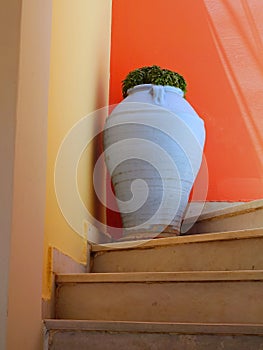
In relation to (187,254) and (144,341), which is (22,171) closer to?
(144,341)

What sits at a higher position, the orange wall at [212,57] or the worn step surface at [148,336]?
the orange wall at [212,57]

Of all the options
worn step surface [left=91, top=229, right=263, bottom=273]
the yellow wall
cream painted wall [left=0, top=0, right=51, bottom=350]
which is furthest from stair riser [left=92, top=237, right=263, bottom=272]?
cream painted wall [left=0, top=0, right=51, bottom=350]

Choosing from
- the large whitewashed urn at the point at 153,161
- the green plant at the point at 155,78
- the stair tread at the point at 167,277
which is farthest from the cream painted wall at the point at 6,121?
the green plant at the point at 155,78

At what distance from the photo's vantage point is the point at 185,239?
1.82m

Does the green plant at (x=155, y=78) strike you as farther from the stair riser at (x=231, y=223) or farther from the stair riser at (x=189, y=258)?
the stair riser at (x=189, y=258)

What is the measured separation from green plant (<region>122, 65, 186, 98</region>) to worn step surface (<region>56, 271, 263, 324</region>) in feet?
3.50

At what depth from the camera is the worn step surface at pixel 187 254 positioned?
1.68 metres

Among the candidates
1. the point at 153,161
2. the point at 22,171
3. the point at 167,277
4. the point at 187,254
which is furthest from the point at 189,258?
the point at 22,171

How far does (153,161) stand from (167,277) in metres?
0.79

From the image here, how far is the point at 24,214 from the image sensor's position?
137 cm

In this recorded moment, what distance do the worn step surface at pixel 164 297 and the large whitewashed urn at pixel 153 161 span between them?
60 cm

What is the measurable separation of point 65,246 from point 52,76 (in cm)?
55

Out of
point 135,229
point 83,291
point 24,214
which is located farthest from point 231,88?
point 24,214

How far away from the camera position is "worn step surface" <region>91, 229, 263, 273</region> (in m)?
1.68
